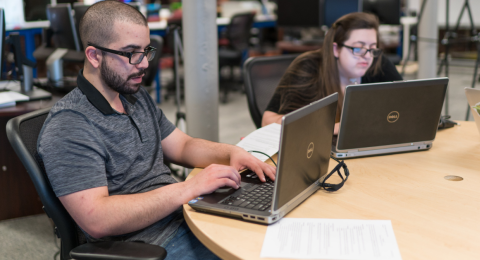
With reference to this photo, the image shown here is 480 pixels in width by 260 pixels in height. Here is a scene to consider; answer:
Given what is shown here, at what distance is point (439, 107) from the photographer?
1.43 metres

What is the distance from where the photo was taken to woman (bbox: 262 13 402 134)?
186cm

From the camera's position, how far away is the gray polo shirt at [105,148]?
1.07 metres

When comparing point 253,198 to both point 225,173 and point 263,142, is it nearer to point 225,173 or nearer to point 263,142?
point 225,173

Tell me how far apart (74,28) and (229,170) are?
1993 mm

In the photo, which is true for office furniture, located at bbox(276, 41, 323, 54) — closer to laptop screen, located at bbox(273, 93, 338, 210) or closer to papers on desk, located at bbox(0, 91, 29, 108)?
papers on desk, located at bbox(0, 91, 29, 108)

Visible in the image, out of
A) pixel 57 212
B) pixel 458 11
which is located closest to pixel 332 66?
pixel 57 212

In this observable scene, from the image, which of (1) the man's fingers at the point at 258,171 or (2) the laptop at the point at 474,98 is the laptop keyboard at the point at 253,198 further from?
(2) the laptop at the point at 474,98

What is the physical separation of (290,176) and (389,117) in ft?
1.83

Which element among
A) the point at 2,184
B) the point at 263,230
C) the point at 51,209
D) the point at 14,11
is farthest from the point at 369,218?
the point at 14,11

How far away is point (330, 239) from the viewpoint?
0.92 m

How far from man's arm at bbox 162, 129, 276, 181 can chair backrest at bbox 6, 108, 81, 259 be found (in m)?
0.44

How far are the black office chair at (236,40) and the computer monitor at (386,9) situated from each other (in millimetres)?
1637

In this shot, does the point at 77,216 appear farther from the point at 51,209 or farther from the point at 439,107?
the point at 439,107

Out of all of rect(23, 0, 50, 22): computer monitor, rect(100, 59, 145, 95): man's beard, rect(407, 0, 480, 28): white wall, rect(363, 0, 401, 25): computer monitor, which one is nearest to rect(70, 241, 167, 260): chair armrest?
rect(100, 59, 145, 95): man's beard
